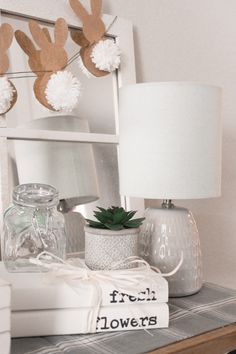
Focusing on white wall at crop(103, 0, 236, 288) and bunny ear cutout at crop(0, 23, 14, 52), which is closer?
bunny ear cutout at crop(0, 23, 14, 52)

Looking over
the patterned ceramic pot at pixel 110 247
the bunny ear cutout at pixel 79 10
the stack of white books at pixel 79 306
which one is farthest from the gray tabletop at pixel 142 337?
the bunny ear cutout at pixel 79 10

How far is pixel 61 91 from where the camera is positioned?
1011mm

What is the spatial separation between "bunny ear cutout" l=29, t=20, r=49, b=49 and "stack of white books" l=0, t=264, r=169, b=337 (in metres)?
0.55

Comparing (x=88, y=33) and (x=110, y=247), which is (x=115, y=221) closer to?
(x=110, y=247)

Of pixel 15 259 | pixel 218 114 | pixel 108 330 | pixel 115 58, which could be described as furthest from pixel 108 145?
pixel 108 330

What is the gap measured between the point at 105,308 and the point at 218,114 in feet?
1.50

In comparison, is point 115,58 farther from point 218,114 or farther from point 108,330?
point 108,330

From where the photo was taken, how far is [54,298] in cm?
70

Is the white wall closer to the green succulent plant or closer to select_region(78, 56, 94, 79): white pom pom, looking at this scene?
select_region(78, 56, 94, 79): white pom pom

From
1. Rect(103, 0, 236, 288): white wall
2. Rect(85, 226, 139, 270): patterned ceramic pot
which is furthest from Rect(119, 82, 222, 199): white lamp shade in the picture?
Rect(103, 0, 236, 288): white wall

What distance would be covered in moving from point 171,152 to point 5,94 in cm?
38

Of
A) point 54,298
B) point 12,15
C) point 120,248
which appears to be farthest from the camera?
point 12,15

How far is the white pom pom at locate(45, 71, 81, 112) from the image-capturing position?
1.01 m

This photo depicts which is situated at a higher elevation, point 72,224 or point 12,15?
point 12,15
